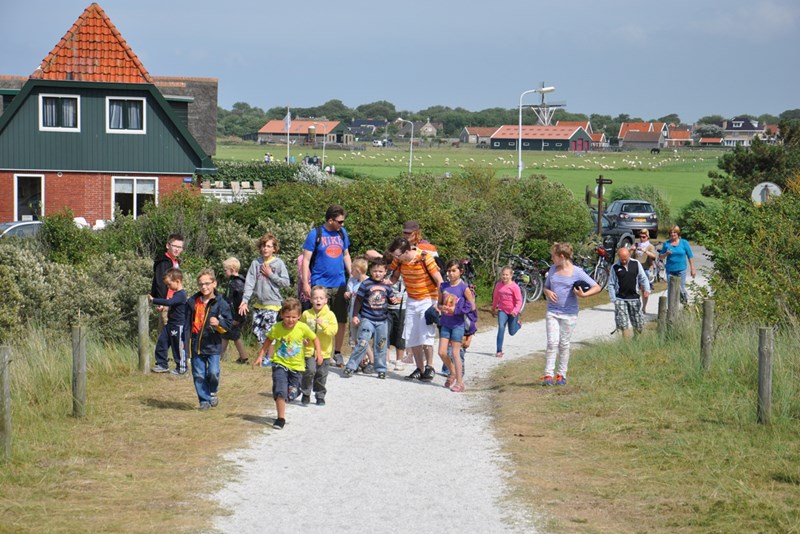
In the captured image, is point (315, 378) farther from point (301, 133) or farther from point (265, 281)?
point (301, 133)

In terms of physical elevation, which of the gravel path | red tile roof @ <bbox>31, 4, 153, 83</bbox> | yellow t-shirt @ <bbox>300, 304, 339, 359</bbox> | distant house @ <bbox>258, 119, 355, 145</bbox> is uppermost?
distant house @ <bbox>258, 119, 355, 145</bbox>

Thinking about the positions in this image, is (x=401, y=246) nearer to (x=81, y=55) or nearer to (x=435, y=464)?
(x=435, y=464)

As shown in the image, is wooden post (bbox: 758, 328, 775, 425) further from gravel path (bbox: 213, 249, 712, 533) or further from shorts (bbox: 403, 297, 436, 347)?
shorts (bbox: 403, 297, 436, 347)

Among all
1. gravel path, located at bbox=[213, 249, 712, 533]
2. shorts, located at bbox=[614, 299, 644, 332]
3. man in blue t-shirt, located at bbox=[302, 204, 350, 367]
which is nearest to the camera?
gravel path, located at bbox=[213, 249, 712, 533]

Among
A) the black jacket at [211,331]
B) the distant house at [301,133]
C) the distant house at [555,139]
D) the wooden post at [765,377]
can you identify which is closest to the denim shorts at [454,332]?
the black jacket at [211,331]

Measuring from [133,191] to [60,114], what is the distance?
3.71 meters

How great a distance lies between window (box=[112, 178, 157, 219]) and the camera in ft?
131

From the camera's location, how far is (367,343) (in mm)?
13773

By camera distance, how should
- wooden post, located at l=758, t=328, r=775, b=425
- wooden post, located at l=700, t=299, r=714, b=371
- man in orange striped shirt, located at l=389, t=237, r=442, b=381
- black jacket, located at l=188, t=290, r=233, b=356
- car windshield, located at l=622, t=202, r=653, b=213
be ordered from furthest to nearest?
car windshield, located at l=622, t=202, r=653, b=213
man in orange striped shirt, located at l=389, t=237, r=442, b=381
wooden post, located at l=700, t=299, r=714, b=371
black jacket, located at l=188, t=290, r=233, b=356
wooden post, located at l=758, t=328, r=775, b=425

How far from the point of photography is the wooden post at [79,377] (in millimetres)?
10766

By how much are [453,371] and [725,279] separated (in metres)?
7.06

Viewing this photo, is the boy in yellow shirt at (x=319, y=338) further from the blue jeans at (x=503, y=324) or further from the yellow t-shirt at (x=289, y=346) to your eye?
the blue jeans at (x=503, y=324)

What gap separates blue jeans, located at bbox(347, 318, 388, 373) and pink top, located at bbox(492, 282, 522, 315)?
3.59 metres

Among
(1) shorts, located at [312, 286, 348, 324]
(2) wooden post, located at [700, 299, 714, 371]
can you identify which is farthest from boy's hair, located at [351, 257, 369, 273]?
(2) wooden post, located at [700, 299, 714, 371]
